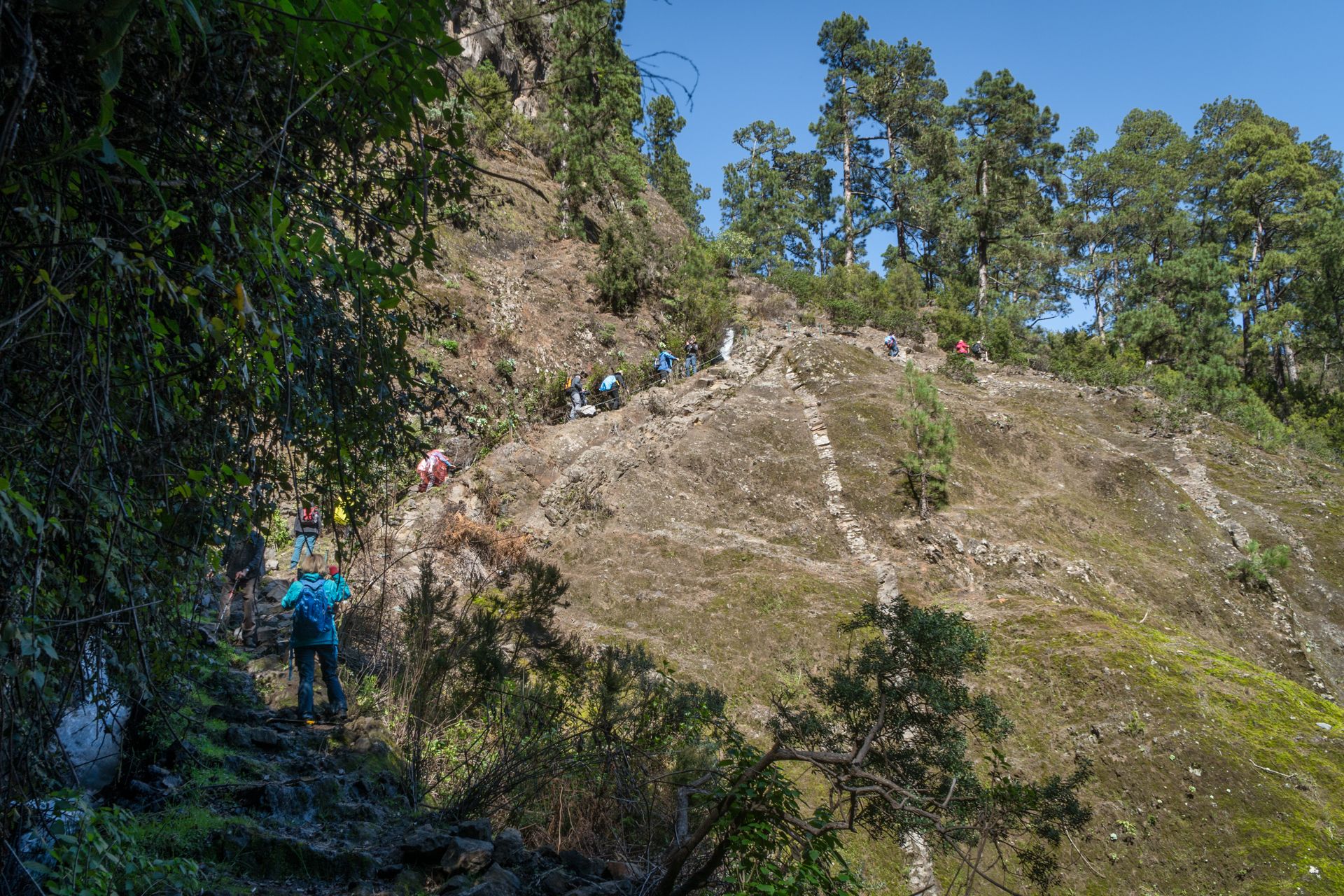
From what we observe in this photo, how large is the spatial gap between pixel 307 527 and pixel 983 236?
28912 mm

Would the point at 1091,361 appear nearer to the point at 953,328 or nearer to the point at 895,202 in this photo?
the point at 953,328

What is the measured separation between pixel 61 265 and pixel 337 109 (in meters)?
0.94

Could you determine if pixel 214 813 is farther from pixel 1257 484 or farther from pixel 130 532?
pixel 1257 484

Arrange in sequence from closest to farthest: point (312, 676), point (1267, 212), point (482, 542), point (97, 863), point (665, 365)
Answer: point (97, 863) → point (312, 676) → point (482, 542) → point (665, 365) → point (1267, 212)

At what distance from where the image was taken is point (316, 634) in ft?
18.2

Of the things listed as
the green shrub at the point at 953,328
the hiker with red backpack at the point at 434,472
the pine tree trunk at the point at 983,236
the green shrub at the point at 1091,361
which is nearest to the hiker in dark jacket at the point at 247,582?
the hiker with red backpack at the point at 434,472

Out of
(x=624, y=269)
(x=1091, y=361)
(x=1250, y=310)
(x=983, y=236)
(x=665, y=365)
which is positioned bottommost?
(x=665, y=365)

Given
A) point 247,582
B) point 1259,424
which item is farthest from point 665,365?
point 1259,424

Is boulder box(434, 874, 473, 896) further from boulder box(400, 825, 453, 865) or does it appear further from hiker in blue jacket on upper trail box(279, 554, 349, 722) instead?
hiker in blue jacket on upper trail box(279, 554, 349, 722)

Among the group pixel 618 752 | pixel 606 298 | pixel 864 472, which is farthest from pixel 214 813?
pixel 606 298

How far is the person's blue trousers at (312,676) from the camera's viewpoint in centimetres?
543

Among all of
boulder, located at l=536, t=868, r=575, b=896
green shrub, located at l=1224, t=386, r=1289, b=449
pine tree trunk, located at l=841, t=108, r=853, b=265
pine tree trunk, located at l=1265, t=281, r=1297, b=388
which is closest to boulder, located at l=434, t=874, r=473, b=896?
boulder, located at l=536, t=868, r=575, b=896

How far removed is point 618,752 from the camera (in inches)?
165

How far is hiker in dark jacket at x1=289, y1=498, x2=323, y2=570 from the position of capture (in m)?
2.67
